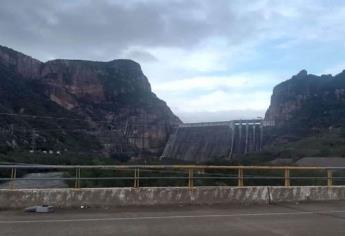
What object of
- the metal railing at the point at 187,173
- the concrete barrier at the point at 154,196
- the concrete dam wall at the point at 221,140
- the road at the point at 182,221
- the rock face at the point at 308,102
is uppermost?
the rock face at the point at 308,102

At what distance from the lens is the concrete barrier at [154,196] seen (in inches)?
569

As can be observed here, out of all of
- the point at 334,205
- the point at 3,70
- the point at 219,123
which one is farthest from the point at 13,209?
the point at 3,70

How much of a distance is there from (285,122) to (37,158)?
87.2 meters

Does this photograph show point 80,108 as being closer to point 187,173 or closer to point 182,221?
point 187,173

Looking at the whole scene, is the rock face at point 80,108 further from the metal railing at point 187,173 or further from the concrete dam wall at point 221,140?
the metal railing at point 187,173

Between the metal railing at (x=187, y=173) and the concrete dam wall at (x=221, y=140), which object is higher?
the concrete dam wall at (x=221, y=140)

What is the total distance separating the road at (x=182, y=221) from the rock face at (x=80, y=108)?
4148 inches

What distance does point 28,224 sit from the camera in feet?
37.8

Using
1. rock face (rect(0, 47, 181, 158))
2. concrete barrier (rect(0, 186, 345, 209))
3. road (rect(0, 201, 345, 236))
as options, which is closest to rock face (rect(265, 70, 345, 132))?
rock face (rect(0, 47, 181, 158))

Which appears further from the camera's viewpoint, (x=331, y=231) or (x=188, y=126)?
(x=188, y=126)

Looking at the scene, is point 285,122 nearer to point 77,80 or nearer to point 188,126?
point 188,126

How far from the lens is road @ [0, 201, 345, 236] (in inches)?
424

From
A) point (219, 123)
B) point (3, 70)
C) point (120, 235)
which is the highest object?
point (3, 70)

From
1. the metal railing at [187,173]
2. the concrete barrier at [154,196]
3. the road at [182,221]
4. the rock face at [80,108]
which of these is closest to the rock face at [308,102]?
the rock face at [80,108]
